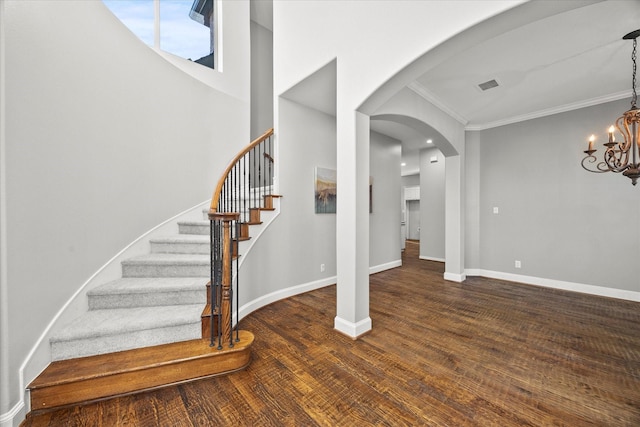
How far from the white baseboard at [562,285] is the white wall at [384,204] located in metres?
1.51

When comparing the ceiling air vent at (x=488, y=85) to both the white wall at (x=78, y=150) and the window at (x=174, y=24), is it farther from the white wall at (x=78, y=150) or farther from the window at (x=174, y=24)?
the window at (x=174, y=24)

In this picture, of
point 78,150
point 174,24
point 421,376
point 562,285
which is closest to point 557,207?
point 562,285

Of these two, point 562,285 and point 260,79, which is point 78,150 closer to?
point 260,79

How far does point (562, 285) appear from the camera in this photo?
4.00 m

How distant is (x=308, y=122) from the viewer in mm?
3818

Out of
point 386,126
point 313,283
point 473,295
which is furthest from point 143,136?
point 473,295

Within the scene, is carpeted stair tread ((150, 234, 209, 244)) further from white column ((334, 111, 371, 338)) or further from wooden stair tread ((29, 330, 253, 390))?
white column ((334, 111, 371, 338))

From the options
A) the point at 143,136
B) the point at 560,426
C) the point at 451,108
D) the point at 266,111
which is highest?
the point at 266,111

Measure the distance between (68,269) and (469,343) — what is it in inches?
140

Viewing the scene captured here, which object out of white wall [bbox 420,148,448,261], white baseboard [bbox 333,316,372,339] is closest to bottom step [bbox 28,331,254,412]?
white baseboard [bbox 333,316,372,339]

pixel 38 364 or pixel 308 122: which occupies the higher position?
pixel 308 122

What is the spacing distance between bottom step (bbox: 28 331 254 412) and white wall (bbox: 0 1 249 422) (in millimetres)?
158

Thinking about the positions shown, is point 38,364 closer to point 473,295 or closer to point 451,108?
point 473,295

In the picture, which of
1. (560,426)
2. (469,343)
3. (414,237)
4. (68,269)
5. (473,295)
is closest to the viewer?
(560,426)
